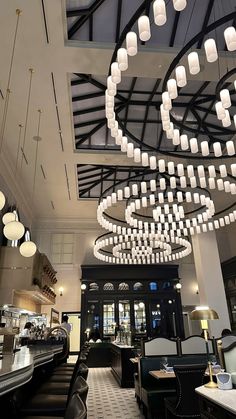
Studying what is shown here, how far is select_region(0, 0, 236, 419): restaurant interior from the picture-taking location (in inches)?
137

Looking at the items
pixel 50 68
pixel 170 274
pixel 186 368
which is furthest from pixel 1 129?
pixel 170 274

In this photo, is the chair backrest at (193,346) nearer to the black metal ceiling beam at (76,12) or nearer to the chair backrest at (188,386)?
the chair backrest at (188,386)

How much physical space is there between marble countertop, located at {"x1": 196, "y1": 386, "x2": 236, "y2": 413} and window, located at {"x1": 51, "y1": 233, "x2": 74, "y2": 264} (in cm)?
1208

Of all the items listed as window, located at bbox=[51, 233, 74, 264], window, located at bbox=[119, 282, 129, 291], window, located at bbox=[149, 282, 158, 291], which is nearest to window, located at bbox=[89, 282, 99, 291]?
window, located at bbox=[119, 282, 129, 291]

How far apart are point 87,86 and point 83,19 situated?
188 centimetres

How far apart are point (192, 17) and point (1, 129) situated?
538 cm

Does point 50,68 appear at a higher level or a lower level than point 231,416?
higher

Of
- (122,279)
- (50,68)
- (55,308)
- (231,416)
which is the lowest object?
(231,416)

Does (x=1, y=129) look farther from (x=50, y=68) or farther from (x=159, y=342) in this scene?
(x=159, y=342)

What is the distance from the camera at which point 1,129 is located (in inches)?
311

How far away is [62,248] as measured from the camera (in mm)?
14734

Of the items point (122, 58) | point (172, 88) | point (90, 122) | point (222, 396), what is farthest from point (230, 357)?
point (90, 122)

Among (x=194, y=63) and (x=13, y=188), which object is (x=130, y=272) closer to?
(x=13, y=188)

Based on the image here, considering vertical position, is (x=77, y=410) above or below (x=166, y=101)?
below
